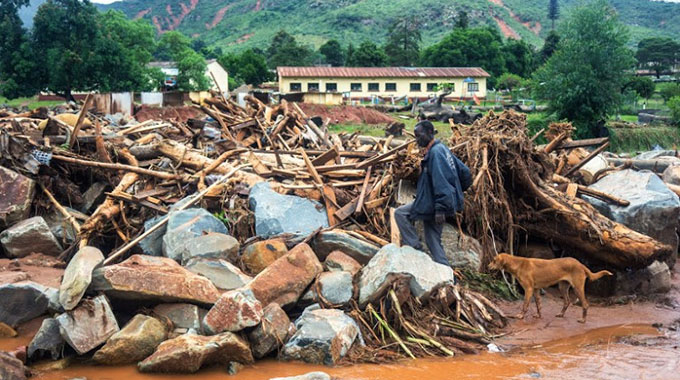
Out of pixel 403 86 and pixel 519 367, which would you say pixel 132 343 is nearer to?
pixel 519 367

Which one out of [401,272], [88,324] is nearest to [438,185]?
[401,272]

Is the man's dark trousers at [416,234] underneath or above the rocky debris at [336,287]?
above

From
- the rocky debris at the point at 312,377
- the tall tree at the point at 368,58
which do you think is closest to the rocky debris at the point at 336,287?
the rocky debris at the point at 312,377

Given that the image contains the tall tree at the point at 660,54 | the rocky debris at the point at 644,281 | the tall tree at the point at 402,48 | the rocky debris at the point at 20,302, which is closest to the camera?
A: the rocky debris at the point at 20,302

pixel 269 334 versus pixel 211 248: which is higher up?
pixel 211 248

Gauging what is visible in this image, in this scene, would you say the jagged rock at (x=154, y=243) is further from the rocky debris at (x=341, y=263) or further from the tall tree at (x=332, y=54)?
the tall tree at (x=332, y=54)

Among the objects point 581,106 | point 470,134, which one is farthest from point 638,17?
point 470,134

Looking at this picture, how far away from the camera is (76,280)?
20.5 feet

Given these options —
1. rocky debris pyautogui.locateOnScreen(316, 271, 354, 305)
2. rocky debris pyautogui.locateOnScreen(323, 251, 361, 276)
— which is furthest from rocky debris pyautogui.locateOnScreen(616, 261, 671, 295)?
rocky debris pyautogui.locateOnScreen(316, 271, 354, 305)

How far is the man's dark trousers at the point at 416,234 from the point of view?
24.6 feet

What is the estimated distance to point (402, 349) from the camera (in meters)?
6.46

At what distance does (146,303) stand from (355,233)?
260 centimetres

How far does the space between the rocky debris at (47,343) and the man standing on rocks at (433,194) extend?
12.2 ft

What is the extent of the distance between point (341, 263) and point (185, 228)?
1.91 metres
